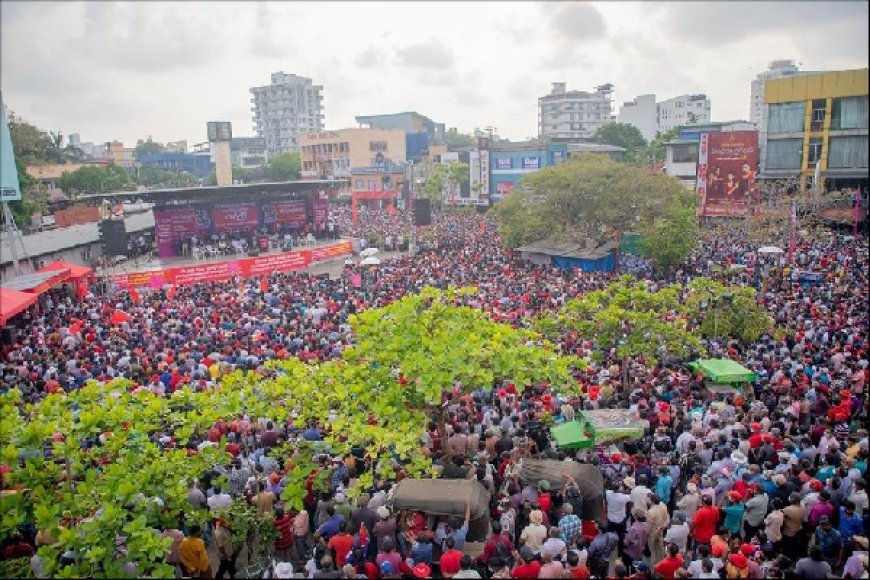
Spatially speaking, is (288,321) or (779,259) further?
(779,259)

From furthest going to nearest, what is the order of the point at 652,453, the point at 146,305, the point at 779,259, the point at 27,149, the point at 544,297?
the point at 27,149, the point at 779,259, the point at 146,305, the point at 544,297, the point at 652,453

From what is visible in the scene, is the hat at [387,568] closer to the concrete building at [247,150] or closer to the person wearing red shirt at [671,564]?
the person wearing red shirt at [671,564]

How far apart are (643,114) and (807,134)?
61.0 metres

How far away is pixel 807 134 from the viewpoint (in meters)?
33.5

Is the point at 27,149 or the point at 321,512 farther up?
the point at 27,149

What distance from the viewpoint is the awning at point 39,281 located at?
787 inches

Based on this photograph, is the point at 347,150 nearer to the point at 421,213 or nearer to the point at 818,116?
the point at 421,213

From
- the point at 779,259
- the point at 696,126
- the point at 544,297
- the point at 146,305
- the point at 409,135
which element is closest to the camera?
the point at 544,297

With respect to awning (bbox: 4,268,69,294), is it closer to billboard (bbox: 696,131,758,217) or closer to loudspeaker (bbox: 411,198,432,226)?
loudspeaker (bbox: 411,198,432,226)

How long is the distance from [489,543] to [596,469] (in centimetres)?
186

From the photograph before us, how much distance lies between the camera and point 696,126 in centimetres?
4391

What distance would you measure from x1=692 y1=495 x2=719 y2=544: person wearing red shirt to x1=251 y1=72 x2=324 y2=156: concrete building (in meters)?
112

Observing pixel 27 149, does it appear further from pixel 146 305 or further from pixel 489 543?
pixel 489 543

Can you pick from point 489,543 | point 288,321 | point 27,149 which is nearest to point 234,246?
point 27,149
